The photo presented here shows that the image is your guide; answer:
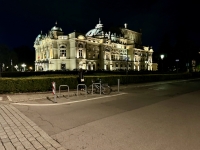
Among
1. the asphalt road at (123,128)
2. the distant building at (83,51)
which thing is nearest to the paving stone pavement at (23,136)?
the asphalt road at (123,128)

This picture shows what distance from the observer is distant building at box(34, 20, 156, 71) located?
7344 centimetres

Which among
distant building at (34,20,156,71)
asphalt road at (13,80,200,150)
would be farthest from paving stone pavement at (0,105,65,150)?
distant building at (34,20,156,71)

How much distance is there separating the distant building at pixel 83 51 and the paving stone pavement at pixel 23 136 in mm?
50730

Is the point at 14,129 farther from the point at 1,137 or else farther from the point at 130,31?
the point at 130,31

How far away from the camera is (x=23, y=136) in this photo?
213 inches

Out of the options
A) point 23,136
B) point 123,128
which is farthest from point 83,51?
point 23,136

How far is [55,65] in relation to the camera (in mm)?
72438

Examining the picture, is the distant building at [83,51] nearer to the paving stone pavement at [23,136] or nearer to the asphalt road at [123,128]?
the asphalt road at [123,128]

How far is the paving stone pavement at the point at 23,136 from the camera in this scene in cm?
474

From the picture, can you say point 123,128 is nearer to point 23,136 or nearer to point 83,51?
point 23,136

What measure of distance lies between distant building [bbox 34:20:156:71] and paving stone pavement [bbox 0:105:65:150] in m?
50.7

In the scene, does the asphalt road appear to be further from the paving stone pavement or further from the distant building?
the distant building

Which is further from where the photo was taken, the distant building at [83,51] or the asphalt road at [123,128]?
the distant building at [83,51]

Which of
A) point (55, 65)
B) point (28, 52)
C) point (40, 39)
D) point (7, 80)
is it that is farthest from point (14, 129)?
point (28, 52)
